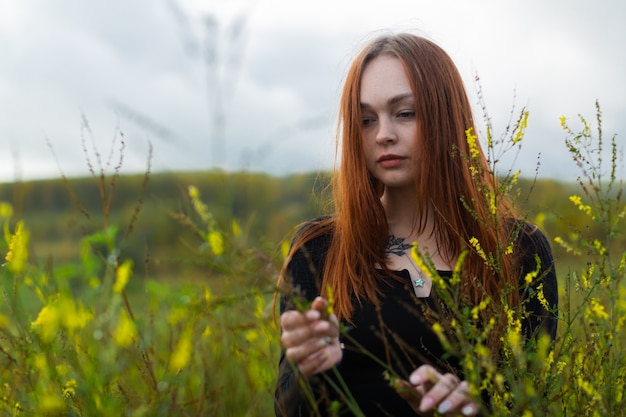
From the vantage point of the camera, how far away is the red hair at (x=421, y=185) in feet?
6.42

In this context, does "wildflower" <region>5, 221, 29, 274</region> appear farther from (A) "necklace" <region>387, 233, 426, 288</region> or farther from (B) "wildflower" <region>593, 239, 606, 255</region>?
(B) "wildflower" <region>593, 239, 606, 255</region>

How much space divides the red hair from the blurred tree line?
0.19 metres

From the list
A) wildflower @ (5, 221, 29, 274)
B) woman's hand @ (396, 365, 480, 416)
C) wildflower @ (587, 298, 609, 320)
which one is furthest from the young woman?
wildflower @ (5, 221, 29, 274)

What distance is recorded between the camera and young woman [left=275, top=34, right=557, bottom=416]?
184cm

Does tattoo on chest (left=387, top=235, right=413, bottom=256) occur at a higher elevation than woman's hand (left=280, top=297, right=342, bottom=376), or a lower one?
higher

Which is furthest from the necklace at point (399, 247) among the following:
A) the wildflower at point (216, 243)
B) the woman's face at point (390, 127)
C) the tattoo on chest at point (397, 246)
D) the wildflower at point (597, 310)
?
the wildflower at point (597, 310)

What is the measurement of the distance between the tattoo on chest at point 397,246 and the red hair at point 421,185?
0.8 inches

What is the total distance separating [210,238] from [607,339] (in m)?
1.31

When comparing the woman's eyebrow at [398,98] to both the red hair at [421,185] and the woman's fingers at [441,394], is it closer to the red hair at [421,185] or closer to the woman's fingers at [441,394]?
the red hair at [421,185]

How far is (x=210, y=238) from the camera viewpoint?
230 cm

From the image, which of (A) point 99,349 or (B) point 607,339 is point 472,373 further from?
(A) point 99,349

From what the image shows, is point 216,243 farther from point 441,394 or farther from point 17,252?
point 441,394

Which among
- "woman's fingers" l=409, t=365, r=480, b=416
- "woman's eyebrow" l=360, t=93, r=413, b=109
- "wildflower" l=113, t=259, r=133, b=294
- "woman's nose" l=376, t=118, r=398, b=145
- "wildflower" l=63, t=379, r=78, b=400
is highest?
"woman's eyebrow" l=360, t=93, r=413, b=109

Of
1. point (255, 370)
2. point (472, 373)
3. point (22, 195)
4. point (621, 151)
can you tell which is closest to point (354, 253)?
point (255, 370)
